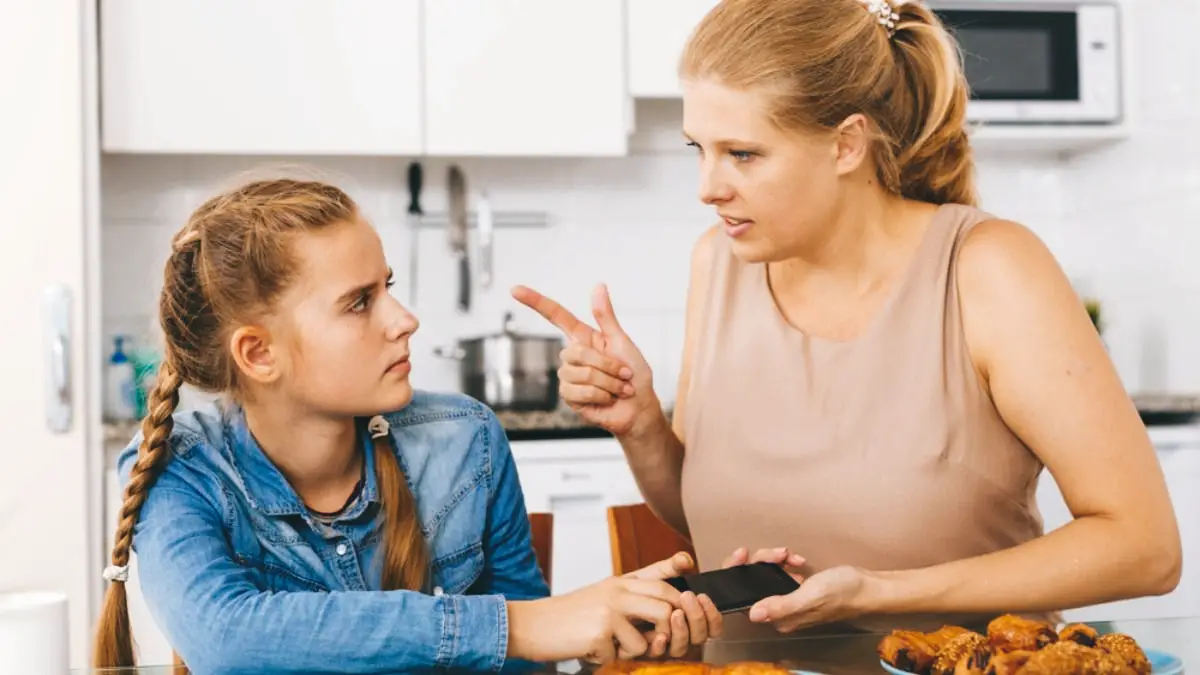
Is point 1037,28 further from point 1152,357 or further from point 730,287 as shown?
point 730,287

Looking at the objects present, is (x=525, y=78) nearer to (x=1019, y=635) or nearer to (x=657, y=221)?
(x=657, y=221)

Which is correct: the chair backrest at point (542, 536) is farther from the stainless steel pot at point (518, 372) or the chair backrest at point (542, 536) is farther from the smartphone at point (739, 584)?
the stainless steel pot at point (518, 372)

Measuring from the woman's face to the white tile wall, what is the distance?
84.0 inches

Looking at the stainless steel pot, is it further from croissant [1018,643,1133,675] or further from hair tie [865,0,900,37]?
croissant [1018,643,1133,675]

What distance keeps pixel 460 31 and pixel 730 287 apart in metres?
1.78

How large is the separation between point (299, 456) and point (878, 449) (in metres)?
0.64

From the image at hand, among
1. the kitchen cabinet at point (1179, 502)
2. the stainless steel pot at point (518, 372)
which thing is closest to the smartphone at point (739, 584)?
the stainless steel pot at point (518, 372)

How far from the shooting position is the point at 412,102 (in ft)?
10.8

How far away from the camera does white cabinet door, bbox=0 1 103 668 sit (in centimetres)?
289

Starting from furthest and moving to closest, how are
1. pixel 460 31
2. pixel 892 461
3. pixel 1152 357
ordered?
pixel 1152 357, pixel 460 31, pixel 892 461

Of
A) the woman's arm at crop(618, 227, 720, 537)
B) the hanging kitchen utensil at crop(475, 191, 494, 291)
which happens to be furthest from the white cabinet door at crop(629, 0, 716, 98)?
the woman's arm at crop(618, 227, 720, 537)

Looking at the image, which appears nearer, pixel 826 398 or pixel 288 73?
pixel 826 398

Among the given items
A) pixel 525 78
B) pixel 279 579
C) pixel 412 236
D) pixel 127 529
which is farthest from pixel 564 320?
pixel 412 236

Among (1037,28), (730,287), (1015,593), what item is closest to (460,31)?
(1037,28)
